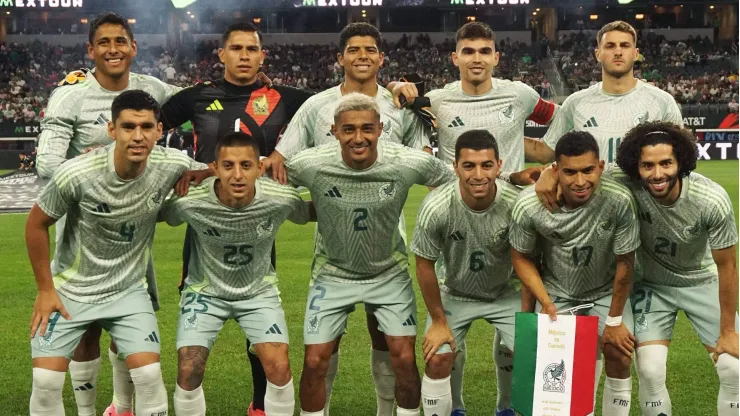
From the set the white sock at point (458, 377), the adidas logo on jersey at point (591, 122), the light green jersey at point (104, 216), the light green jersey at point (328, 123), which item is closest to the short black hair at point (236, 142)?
the light green jersey at point (104, 216)

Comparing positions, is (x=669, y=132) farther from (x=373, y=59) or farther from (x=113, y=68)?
(x=113, y=68)

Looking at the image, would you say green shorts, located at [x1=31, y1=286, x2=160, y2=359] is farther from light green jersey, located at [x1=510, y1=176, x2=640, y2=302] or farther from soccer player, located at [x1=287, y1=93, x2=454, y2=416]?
light green jersey, located at [x1=510, y1=176, x2=640, y2=302]

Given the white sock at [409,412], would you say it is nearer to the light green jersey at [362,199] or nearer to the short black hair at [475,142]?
the light green jersey at [362,199]

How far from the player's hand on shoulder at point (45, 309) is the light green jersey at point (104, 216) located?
0.44 ft

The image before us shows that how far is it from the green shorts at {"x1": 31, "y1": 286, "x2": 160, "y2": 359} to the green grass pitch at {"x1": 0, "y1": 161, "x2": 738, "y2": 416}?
126 centimetres

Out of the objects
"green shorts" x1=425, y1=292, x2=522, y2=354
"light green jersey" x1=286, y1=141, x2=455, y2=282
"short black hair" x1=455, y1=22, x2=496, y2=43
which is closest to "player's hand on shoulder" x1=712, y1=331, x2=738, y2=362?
"green shorts" x1=425, y1=292, x2=522, y2=354

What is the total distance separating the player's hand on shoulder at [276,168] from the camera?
5.79 m

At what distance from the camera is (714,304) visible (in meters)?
5.68

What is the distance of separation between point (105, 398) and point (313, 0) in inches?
1307

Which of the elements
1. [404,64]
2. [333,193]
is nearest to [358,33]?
[333,193]

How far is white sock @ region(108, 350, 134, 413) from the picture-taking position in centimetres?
620

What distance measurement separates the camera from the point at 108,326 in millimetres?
5633

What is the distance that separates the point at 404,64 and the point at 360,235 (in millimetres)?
36350

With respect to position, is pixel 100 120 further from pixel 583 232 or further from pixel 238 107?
pixel 583 232
